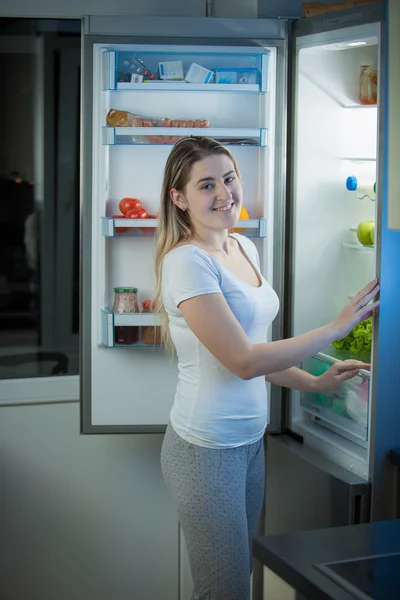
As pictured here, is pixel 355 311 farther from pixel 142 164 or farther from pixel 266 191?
pixel 142 164

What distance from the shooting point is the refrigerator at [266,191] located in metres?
2.51

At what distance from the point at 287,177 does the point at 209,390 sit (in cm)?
88

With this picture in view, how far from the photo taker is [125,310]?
2.59 meters

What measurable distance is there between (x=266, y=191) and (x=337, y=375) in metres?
0.61

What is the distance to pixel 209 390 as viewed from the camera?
80.7 inches

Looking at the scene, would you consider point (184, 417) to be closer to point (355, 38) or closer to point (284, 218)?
point (284, 218)

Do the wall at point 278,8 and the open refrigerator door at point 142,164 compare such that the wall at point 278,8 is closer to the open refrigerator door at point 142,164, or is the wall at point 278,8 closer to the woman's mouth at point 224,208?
the open refrigerator door at point 142,164

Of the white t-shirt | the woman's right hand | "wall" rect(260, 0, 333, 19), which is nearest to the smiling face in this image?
the white t-shirt

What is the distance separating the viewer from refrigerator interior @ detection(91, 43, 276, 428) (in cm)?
253

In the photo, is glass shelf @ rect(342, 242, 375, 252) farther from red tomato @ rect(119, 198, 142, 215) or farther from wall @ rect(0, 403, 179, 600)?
wall @ rect(0, 403, 179, 600)

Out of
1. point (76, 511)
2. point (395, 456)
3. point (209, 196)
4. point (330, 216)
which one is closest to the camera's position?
point (209, 196)

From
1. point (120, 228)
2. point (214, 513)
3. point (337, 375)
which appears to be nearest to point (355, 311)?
point (337, 375)

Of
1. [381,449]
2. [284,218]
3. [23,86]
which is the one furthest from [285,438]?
[23,86]

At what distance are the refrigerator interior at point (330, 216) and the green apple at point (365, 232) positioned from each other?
2 centimetres
